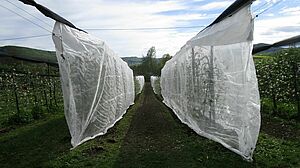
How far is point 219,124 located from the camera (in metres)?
5.05

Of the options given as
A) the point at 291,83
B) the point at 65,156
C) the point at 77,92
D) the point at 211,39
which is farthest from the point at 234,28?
the point at 291,83

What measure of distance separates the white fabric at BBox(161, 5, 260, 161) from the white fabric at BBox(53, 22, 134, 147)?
5.72 feet

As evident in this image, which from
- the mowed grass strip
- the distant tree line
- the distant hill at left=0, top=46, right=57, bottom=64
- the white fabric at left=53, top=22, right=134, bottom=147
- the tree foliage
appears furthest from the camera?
the distant tree line

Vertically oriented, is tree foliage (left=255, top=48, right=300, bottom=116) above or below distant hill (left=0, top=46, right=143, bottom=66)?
below

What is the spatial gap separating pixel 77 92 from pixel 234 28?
247 centimetres

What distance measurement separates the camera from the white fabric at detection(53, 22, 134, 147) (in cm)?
479

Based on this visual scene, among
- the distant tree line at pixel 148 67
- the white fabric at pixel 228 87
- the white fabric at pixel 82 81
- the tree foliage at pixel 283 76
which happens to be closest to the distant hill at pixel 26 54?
the white fabric at pixel 82 81

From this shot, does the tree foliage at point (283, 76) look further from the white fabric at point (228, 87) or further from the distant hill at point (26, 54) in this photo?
the distant hill at point (26, 54)

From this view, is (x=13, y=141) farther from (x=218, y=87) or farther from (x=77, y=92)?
(x=218, y=87)

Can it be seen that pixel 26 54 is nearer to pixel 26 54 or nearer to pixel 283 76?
pixel 26 54

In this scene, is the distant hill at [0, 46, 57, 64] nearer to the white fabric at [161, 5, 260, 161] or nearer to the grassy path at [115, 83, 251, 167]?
the grassy path at [115, 83, 251, 167]

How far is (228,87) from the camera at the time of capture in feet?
15.2

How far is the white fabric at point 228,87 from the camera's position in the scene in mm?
3980

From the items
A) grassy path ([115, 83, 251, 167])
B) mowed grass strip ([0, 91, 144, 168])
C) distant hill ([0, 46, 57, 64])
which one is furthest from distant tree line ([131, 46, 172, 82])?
grassy path ([115, 83, 251, 167])
